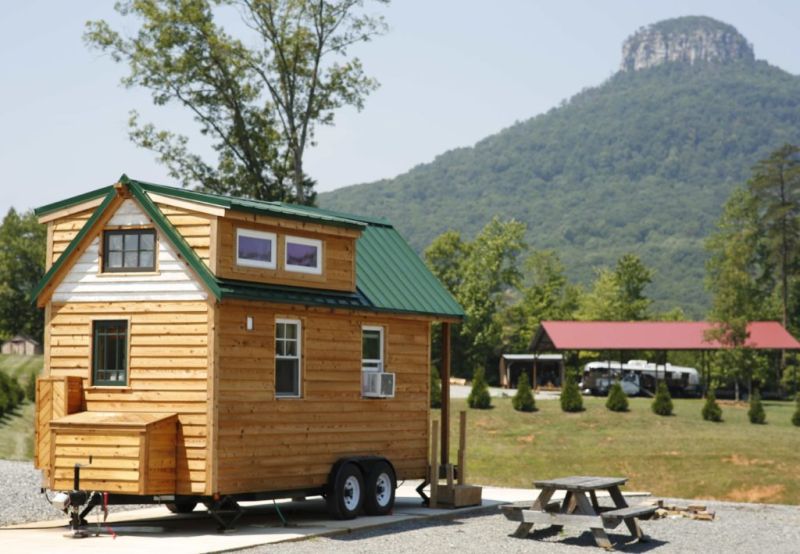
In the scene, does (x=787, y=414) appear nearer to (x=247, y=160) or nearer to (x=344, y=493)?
(x=247, y=160)

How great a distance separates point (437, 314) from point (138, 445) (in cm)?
716

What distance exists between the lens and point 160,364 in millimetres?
18016

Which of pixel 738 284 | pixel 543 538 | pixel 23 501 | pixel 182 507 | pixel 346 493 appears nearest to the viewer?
pixel 543 538

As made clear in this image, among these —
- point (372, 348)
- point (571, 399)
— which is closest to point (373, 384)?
point (372, 348)

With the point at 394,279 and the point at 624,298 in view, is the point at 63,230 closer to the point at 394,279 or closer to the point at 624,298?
the point at 394,279

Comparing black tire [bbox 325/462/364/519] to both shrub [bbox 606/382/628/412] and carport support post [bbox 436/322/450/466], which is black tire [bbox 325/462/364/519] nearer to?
carport support post [bbox 436/322/450/466]

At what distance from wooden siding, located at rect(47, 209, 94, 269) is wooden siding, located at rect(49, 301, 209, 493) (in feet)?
3.18

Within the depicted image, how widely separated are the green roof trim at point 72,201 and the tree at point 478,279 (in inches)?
2417

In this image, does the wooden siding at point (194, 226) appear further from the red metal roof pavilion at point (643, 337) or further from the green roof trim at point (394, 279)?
the red metal roof pavilion at point (643, 337)

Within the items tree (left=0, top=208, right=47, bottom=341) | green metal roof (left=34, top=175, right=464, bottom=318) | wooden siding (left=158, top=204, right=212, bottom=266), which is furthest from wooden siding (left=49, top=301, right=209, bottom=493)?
tree (left=0, top=208, right=47, bottom=341)

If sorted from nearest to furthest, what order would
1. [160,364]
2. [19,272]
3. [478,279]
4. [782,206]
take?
[160,364] → [782,206] → [478,279] → [19,272]

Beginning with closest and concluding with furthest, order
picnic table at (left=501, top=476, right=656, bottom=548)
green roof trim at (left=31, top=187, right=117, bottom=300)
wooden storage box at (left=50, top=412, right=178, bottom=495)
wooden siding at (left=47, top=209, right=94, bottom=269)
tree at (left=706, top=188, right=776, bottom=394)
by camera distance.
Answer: wooden storage box at (left=50, top=412, right=178, bottom=495)
picnic table at (left=501, top=476, right=656, bottom=548)
green roof trim at (left=31, top=187, right=117, bottom=300)
wooden siding at (left=47, top=209, right=94, bottom=269)
tree at (left=706, top=188, right=776, bottom=394)

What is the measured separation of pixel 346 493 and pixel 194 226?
542 cm

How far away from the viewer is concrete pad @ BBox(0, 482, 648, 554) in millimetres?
15992
